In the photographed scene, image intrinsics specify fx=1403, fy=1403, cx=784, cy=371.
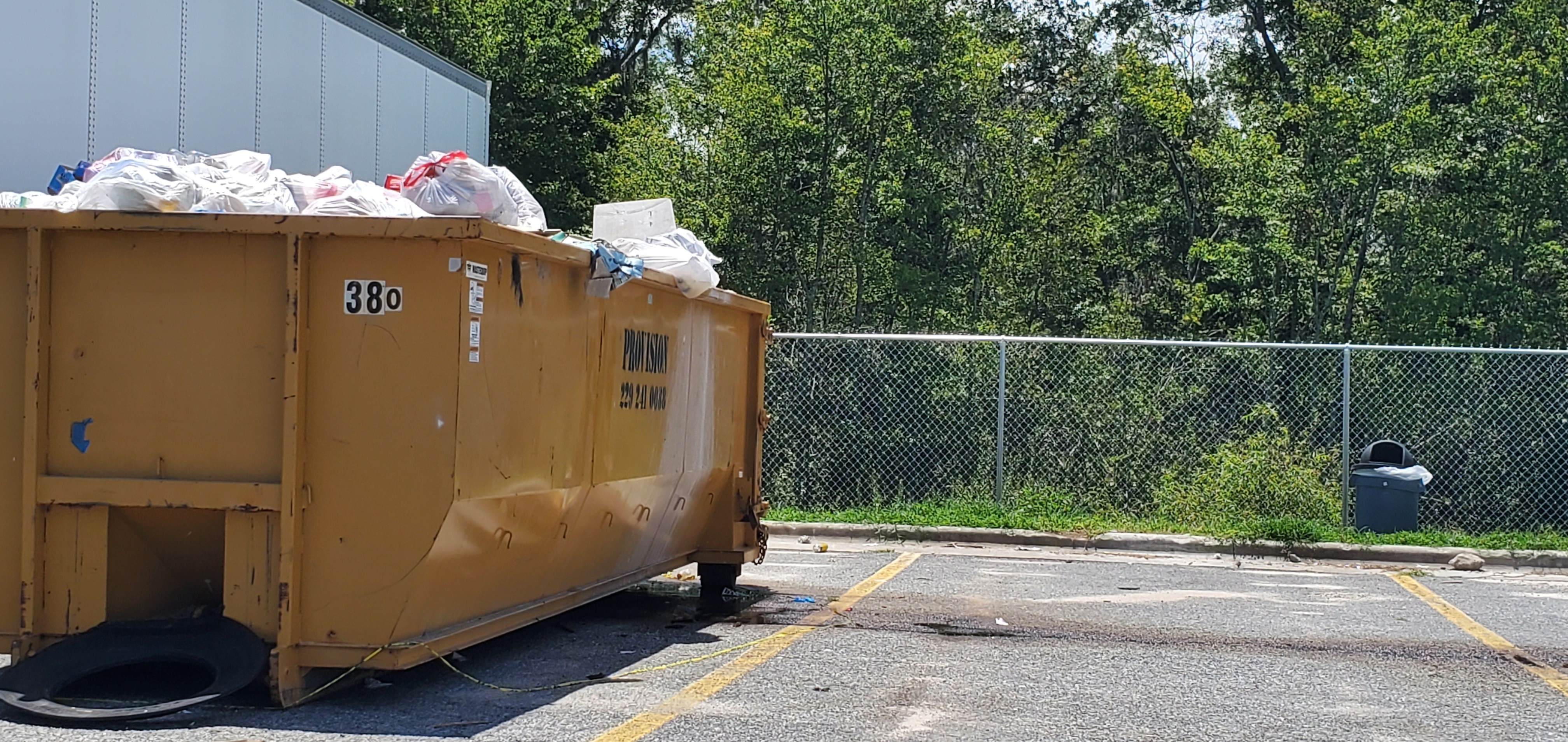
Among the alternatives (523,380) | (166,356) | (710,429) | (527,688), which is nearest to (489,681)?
(527,688)

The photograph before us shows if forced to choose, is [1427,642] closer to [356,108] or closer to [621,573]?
[621,573]

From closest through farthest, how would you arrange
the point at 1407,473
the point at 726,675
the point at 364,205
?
1. the point at 364,205
2. the point at 726,675
3. the point at 1407,473

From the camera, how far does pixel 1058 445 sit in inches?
537

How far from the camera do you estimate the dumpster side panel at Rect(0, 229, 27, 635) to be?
18.3 ft

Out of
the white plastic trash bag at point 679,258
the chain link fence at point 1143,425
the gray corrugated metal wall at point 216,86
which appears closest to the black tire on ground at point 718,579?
the white plastic trash bag at point 679,258

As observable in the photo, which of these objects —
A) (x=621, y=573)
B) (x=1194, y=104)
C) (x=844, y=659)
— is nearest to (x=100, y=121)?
(x=621, y=573)

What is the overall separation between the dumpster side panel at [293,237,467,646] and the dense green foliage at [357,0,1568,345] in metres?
15.3

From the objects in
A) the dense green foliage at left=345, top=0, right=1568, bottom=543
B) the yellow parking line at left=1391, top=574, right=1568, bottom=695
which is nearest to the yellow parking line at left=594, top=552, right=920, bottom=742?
the yellow parking line at left=1391, top=574, right=1568, bottom=695

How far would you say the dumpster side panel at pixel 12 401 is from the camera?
219 inches

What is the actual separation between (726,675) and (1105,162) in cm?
2382

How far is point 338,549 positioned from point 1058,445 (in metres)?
9.27

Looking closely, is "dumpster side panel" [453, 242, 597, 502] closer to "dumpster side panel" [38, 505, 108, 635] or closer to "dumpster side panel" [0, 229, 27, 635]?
"dumpster side panel" [38, 505, 108, 635]

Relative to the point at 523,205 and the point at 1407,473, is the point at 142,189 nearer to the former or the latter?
the point at 523,205

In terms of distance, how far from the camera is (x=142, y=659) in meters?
5.44
